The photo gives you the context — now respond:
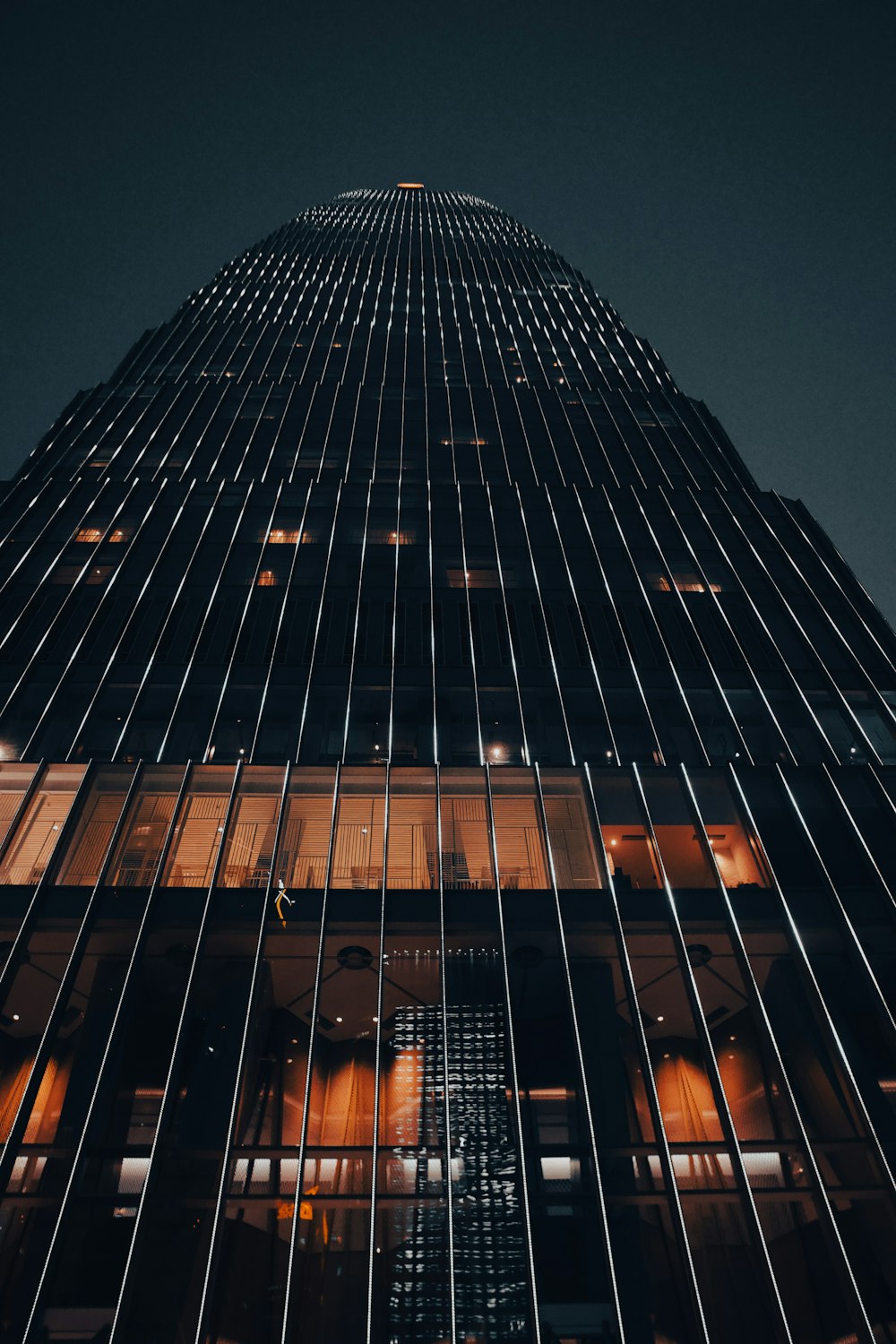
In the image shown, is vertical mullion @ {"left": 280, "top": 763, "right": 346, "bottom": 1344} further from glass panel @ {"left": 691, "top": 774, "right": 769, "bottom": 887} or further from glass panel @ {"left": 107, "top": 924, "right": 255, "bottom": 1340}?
glass panel @ {"left": 691, "top": 774, "right": 769, "bottom": 887}

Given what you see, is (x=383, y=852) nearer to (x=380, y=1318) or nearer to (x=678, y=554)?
(x=380, y=1318)

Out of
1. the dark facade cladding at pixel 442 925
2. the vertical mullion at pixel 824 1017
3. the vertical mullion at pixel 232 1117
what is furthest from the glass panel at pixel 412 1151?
the vertical mullion at pixel 824 1017

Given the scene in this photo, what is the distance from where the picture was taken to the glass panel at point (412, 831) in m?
16.7

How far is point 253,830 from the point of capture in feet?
57.4

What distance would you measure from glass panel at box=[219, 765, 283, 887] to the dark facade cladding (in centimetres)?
9

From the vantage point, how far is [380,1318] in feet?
37.0

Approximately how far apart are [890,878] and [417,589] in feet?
54.0

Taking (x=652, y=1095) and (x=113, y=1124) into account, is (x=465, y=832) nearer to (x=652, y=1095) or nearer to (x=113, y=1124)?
(x=652, y=1095)

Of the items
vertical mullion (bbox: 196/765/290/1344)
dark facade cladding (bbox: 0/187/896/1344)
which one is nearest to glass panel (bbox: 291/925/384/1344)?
dark facade cladding (bbox: 0/187/896/1344)

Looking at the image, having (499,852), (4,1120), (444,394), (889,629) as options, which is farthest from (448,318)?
(4,1120)

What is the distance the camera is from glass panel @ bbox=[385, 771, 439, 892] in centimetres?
1670

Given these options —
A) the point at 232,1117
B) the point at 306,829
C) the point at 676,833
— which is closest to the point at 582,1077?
the point at 232,1117

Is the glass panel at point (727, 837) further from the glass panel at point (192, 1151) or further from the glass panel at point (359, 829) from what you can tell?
the glass panel at point (192, 1151)

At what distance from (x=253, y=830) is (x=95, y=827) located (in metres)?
3.41
